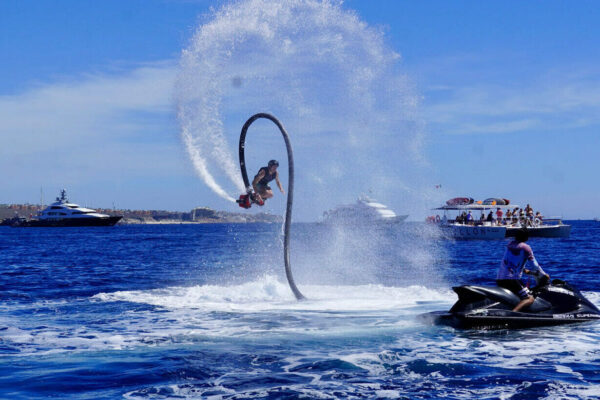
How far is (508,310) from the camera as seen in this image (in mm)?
15516

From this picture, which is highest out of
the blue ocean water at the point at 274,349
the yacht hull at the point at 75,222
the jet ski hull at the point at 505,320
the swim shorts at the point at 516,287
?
the yacht hull at the point at 75,222

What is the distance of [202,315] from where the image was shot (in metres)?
19.0

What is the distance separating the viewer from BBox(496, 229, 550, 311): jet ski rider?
599 inches

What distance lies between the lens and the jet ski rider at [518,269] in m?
15.2

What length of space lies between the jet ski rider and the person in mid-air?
661 cm

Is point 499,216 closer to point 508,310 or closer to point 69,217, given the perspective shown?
point 508,310

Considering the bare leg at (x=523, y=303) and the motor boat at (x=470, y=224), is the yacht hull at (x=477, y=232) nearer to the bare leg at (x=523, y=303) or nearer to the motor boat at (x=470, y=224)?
the motor boat at (x=470, y=224)

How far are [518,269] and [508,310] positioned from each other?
1.05 meters

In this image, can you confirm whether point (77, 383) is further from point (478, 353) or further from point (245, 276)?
point (245, 276)

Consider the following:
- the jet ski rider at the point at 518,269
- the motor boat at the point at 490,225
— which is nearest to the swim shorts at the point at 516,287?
the jet ski rider at the point at 518,269

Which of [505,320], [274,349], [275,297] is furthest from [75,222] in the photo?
[505,320]

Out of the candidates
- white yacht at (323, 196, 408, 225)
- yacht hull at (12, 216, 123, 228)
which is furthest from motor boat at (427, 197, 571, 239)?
yacht hull at (12, 216, 123, 228)

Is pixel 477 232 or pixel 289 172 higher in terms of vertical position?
pixel 289 172

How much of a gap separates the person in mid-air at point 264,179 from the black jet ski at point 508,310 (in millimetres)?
5717
